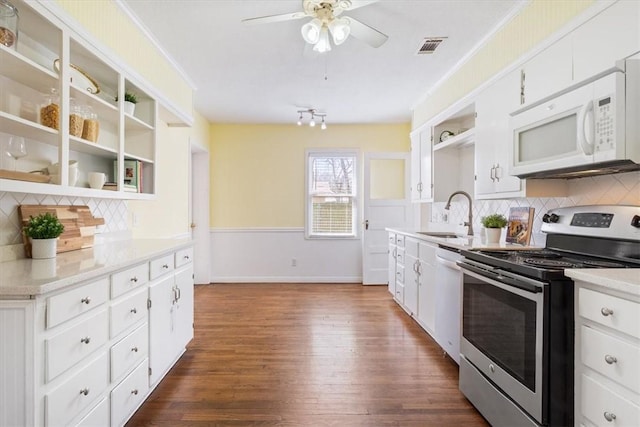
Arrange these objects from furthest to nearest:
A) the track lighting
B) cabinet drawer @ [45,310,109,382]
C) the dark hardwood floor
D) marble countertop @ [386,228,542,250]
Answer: the track lighting → marble countertop @ [386,228,542,250] → the dark hardwood floor → cabinet drawer @ [45,310,109,382]

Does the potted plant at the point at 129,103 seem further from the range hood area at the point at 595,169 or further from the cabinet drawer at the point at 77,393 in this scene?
the range hood area at the point at 595,169

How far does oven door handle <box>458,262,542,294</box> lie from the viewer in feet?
4.83

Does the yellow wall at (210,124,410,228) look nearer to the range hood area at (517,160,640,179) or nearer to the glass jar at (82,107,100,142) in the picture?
the glass jar at (82,107,100,142)

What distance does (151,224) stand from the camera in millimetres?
3309

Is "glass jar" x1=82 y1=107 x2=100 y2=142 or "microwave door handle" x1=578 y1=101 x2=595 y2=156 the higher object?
"glass jar" x1=82 y1=107 x2=100 y2=142

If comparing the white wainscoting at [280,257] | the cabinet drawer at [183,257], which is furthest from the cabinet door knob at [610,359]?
the white wainscoting at [280,257]

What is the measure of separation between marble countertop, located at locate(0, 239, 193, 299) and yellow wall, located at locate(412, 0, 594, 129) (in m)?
2.79

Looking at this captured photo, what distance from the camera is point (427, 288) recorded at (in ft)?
10.1

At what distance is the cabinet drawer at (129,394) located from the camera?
64.4 inches

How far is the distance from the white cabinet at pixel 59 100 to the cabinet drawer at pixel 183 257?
0.53 metres

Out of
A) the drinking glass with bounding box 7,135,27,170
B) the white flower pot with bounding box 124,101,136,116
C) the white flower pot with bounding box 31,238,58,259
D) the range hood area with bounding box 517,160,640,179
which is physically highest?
the white flower pot with bounding box 124,101,136,116

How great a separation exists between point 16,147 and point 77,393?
3.86ft

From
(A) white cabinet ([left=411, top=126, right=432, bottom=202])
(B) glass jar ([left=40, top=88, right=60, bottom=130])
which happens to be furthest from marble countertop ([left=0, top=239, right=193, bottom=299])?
(A) white cabinet ([left=411, top=126, right=432, bottom=202])

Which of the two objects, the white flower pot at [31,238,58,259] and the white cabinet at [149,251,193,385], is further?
the white cabinet at [149,251,193,385]
